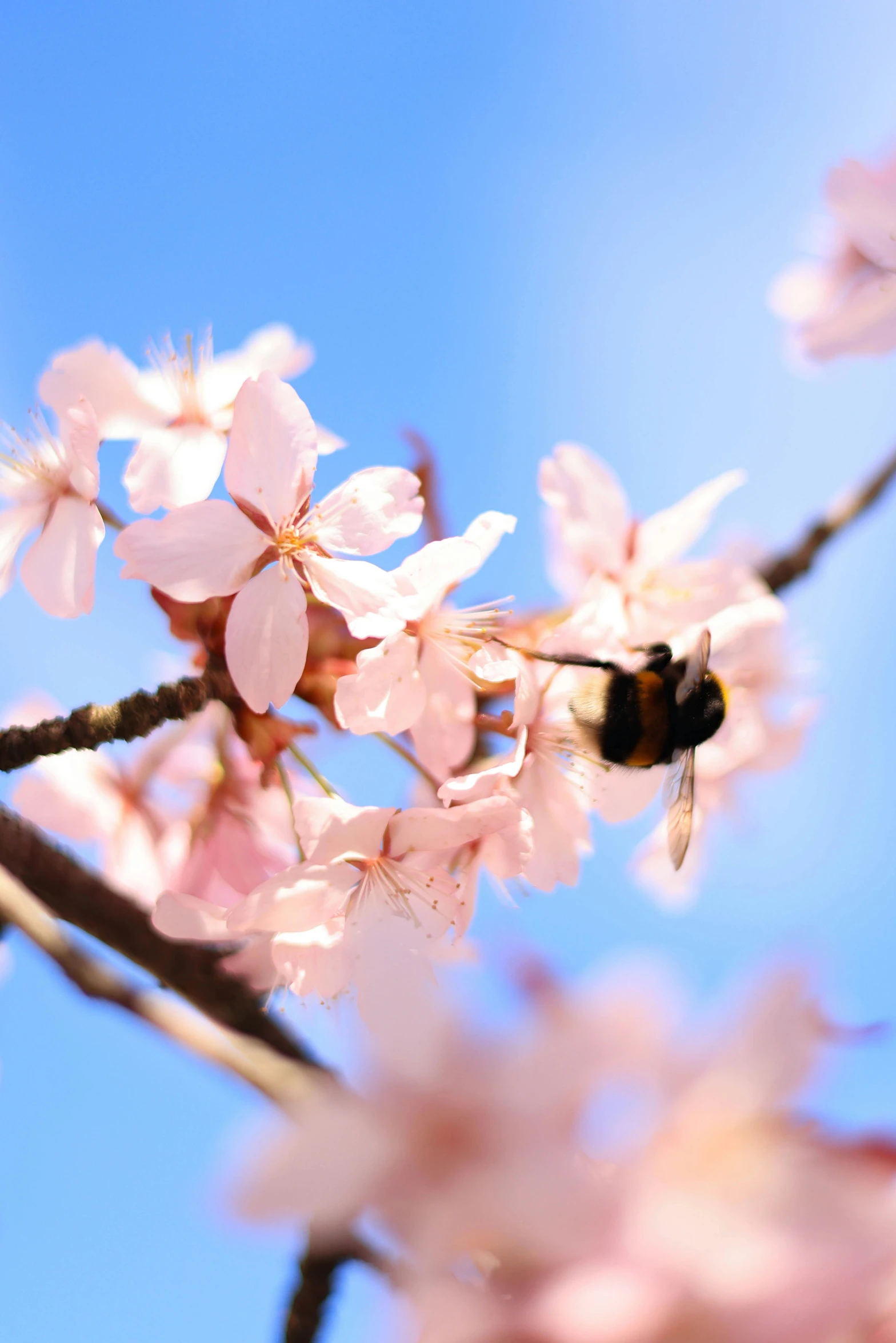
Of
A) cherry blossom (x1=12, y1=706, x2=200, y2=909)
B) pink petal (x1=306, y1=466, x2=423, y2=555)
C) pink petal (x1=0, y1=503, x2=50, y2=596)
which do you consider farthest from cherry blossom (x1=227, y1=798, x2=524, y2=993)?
cherry blossom (x1=12, y1=706, x2=200, y2=909)

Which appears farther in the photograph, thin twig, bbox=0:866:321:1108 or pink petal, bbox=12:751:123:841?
pink petal, bbox=12:751:123:841

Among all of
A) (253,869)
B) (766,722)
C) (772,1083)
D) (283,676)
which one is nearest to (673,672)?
(766,722)

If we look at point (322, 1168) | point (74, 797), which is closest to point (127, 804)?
point (74, 797)

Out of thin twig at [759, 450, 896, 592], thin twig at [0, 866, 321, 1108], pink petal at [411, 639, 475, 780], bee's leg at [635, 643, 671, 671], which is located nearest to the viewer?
thin twig at [0, 866, 321, 1108]

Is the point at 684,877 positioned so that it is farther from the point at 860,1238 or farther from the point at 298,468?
the point at 860,1238

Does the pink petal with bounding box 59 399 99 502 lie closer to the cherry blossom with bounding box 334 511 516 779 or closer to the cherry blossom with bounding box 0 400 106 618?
the cherry blossom with bounding box 0 400 106 618

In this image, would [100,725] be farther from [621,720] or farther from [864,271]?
[864,271]

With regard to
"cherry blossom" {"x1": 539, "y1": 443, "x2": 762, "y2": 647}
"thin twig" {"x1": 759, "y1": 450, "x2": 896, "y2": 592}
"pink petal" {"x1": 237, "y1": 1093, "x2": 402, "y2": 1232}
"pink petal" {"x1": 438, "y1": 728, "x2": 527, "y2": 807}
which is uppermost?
"thin twig" {"x1": 759, "y1": 450, "x2": 896, "y2": 592}
